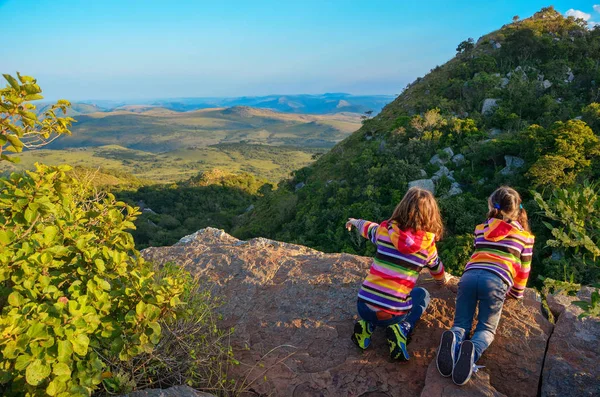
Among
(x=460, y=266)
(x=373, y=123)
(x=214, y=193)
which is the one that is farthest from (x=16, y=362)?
(x=214, y=193)

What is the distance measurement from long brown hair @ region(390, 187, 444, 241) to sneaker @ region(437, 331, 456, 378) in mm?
953

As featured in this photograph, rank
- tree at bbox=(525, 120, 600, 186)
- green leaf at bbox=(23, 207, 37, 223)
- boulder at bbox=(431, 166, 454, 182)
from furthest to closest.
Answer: boulder at bbox=(431, 166, 454, 182) < tree at bbox=(525, 120, 600, 186) < green leaf at bbox=(23, 207, 37, 223)

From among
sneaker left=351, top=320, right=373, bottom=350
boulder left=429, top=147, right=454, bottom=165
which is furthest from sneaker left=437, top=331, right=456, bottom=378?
boulder left=429, top=147, right=454, bottom=165

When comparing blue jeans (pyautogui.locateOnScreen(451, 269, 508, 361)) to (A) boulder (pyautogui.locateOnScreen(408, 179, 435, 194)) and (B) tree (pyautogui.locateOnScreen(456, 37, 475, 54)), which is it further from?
(B) tree (pyautogui.locateOnScreen(456, 37, 475, 54))

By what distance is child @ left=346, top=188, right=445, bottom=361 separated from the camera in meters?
3.38

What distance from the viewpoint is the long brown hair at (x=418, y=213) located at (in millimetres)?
3400

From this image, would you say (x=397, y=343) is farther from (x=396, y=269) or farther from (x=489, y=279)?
(x=489, y=279)

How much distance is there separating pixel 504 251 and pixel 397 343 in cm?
138

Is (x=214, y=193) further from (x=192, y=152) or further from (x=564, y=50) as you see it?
(x=192, y=152)

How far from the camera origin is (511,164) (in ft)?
41.8

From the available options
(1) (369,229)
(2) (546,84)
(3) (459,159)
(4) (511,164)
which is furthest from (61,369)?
(2) (546,84)

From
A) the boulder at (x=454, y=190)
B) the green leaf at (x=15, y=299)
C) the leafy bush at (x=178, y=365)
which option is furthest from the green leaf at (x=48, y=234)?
the boulder at (x=454, y=190)

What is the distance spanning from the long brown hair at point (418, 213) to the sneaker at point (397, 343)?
36.7 inches

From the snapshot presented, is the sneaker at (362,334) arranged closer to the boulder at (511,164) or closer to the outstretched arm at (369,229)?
the outstretched arm at (369,229)
